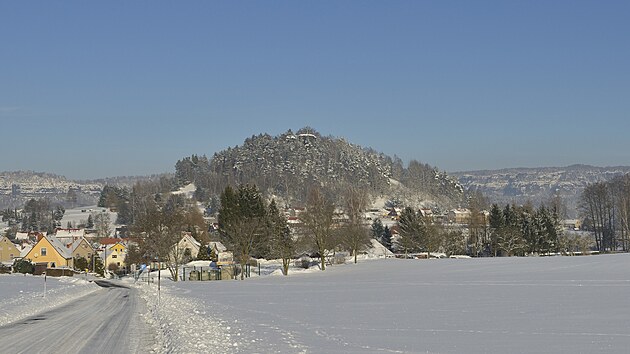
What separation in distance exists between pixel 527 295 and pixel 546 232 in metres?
69.6

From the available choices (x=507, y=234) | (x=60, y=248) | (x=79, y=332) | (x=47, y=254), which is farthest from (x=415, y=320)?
(x=60, y=248)

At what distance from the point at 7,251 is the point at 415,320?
121m

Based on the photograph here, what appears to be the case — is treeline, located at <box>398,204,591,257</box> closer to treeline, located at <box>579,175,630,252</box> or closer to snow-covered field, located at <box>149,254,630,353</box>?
treeline, located at <box>579,175,630,252</box>

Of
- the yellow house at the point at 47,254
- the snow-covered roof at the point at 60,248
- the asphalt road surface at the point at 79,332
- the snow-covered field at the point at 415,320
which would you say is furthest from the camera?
the snow-covered roof at the point at 60,248

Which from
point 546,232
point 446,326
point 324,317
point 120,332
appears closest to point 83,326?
point 120,332

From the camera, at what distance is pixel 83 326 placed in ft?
76.8

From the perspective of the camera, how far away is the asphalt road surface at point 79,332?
1784cm

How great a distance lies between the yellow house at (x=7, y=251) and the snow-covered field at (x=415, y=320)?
4004 inches

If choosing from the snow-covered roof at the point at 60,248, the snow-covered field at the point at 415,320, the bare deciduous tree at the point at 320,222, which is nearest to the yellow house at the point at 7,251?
the snow-covered roof at the point at 60,248

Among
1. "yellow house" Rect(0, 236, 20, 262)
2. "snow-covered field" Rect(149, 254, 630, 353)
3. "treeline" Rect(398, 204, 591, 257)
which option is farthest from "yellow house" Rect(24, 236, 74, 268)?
"snow-covered field" Rect(149, 254, 630, 353)

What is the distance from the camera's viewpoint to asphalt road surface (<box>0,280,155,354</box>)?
17.8m

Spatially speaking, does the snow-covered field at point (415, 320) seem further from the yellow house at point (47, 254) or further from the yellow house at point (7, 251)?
the yellow house at point (7, 251)

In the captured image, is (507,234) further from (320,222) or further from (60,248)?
(60,248)

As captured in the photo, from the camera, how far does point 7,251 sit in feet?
420
